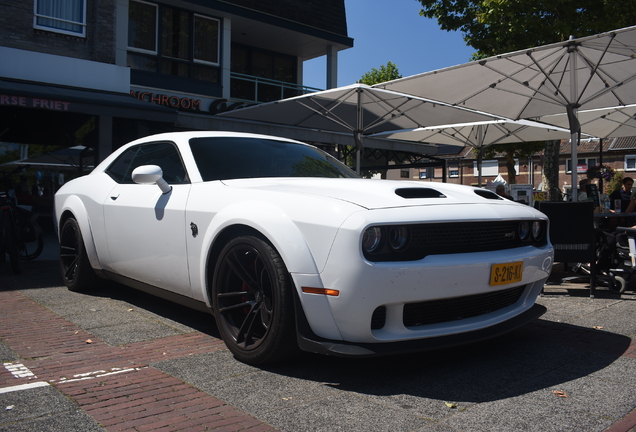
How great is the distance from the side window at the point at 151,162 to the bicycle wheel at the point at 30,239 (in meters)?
3.42

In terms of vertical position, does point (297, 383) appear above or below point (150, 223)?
below

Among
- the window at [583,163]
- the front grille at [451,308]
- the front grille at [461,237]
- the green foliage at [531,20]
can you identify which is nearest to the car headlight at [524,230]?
the front grille at [461,237]

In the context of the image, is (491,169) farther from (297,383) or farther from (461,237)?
(297,383)

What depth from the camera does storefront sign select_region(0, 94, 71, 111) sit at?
30.3ft

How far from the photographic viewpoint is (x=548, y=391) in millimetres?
2811

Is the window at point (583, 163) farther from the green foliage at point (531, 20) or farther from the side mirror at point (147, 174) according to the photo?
the side mirror at point (147, 174)

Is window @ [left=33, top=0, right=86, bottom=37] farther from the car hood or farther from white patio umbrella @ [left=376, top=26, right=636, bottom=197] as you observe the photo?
the car hood

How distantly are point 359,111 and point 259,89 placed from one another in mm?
10706

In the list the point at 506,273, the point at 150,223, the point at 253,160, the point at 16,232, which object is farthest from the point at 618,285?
the point at 16,232

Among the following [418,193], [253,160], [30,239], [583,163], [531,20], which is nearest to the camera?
[418,193]

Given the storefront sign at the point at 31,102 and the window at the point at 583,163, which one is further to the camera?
the window at the point at 583,163

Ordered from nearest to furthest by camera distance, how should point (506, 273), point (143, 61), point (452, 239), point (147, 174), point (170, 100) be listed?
point (452, 239)
point (506, 273)
point (147, 174)
point (170, 100)
point (143, 61)

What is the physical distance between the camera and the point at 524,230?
11.7 feet

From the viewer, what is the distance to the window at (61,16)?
12.9 metres
